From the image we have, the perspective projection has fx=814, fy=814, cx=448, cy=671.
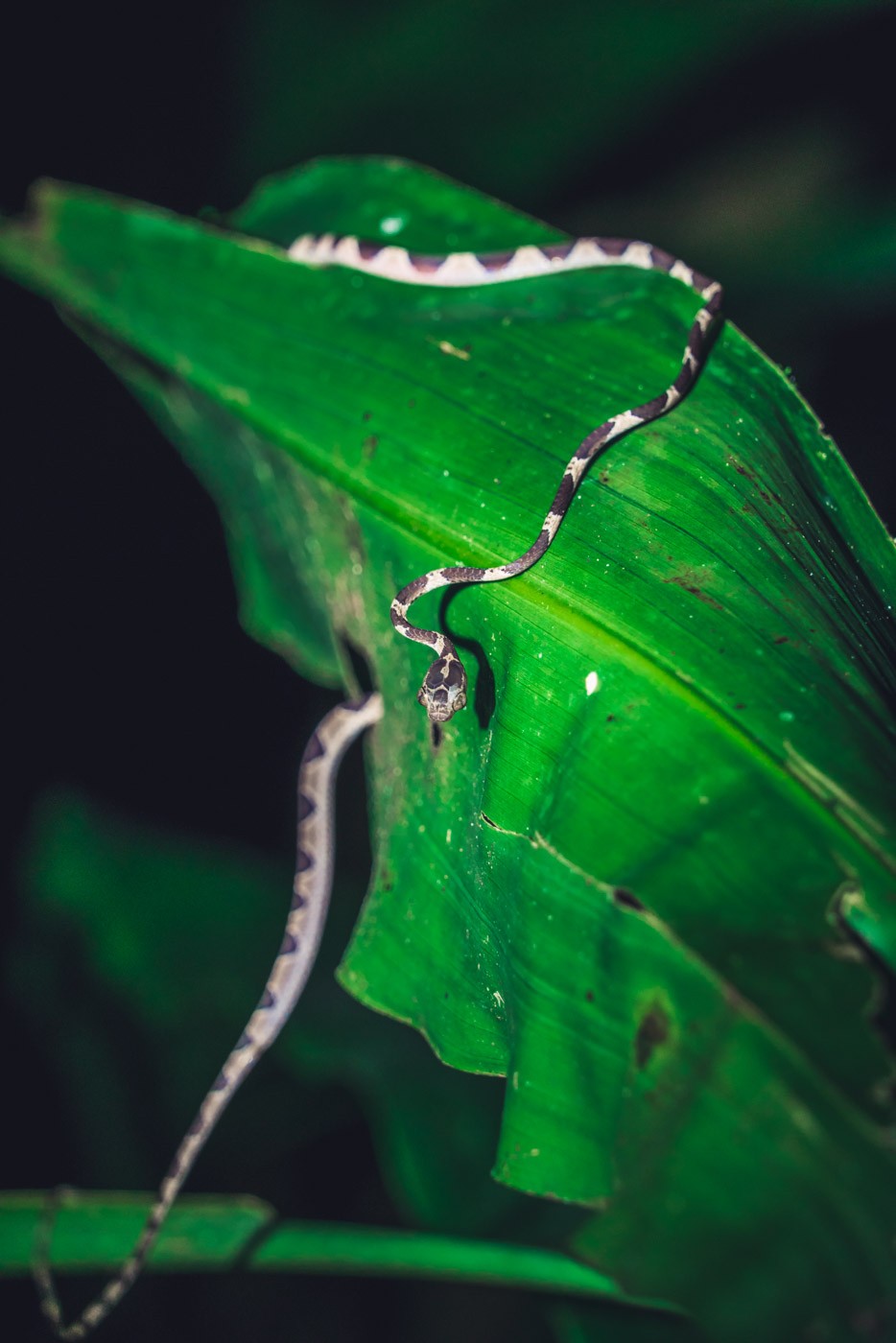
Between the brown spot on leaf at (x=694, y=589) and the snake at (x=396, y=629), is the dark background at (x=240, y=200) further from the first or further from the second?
the brown spot on leaf at (x=694, y=589)

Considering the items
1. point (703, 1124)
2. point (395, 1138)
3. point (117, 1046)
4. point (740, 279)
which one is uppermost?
point (740, 279)

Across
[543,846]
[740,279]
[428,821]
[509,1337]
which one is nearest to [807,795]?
[543,846]

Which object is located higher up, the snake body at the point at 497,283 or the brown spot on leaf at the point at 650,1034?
the snake body at the point at 497,283

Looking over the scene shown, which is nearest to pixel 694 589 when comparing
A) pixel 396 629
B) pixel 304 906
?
pixel 396 629

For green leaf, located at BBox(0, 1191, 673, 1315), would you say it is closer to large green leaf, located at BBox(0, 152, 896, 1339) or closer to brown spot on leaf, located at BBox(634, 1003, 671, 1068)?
large green leaf, located at BBox(0, 152, 896, 1339)

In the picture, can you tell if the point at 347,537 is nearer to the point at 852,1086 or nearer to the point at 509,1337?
the point at 852,1086

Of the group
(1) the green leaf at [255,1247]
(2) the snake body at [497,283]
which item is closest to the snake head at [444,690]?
(2) the snake body at [497,283]

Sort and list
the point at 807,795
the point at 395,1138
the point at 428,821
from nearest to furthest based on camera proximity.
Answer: the point at 807,795 → the point at 428,821 → the point at 395,1138

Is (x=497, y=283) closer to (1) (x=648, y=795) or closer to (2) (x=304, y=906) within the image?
(1) (x=648, y=795)

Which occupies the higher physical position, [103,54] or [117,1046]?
[103,54]
